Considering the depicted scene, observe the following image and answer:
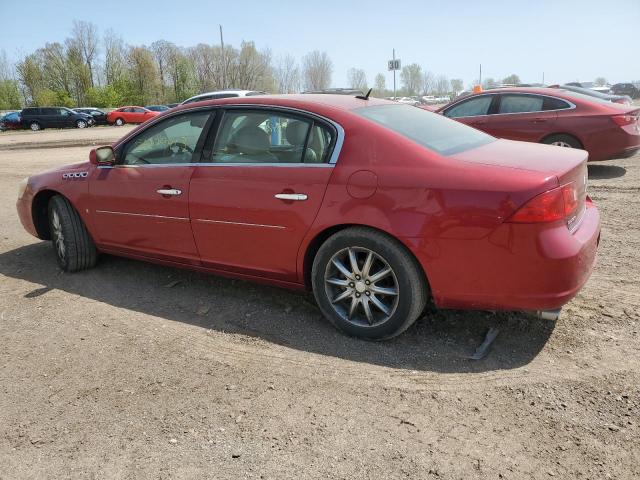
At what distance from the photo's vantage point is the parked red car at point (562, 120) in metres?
8.19

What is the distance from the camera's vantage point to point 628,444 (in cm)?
233

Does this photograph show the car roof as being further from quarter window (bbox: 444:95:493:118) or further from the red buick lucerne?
quarter window (bbox: 444:95:493:118)

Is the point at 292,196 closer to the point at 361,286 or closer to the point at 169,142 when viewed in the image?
the point at 361,286

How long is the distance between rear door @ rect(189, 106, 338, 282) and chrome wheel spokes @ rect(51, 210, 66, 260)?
5.81 ft

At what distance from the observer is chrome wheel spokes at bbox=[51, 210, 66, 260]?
4.94 metres

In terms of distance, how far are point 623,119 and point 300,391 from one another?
7.72 m

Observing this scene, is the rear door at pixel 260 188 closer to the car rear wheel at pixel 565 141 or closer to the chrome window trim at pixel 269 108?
the chrome window trim at pixel 269 108

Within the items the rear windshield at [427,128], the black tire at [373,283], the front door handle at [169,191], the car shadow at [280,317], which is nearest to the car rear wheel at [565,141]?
the rear windshield at [427,128]

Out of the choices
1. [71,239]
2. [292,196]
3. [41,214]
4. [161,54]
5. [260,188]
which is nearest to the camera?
[292,196]

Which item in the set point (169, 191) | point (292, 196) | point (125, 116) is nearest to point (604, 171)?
point (292, 196)

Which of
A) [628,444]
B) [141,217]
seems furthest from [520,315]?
[141,217]

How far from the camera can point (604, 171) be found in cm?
912

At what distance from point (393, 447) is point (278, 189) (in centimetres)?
179

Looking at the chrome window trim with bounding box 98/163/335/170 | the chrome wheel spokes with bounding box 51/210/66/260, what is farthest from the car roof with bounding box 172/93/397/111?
the chrome wheel spokes with bounding box 51/210/66/260
